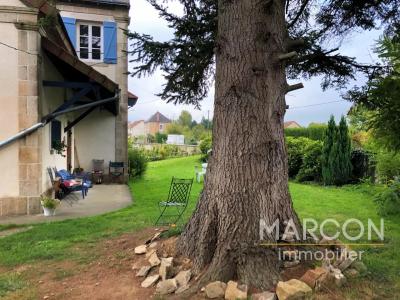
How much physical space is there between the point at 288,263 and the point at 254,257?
0.41m

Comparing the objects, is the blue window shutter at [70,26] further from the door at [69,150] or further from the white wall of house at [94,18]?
the door at [69,150]

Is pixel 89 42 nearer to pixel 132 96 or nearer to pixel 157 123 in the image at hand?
pixel 132 96

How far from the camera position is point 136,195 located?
11211 millimetres

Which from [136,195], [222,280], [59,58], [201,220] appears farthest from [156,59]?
[136,195]

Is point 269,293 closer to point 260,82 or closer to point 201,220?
point 201,220

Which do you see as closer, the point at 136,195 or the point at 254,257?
the point at 254,257

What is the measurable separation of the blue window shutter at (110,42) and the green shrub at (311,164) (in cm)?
819

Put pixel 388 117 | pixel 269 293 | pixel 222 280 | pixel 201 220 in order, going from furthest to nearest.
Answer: pixel 388 117 < pixel 201 220 < pixel 222 280 < pixel 269 293

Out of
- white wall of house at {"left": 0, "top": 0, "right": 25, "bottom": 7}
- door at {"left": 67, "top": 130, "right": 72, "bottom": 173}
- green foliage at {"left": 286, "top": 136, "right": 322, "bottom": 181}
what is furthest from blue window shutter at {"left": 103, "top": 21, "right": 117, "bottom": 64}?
green foliage at {"left": 286, "top": 136, "right": 322, "bottom": 181}

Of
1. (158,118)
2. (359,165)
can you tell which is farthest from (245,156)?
(158,118)

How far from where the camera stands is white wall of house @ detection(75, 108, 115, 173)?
1471cm

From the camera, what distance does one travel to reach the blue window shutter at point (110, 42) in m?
14.1

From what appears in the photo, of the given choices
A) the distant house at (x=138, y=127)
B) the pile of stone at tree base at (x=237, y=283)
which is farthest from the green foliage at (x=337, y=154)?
the distant house at (x=138, y=127)

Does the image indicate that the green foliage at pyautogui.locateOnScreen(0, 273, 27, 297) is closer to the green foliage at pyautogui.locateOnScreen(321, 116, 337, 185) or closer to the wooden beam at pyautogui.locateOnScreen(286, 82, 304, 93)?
the wooden beam at pyautogui.locateOnScreen(286, 82, 304, 93)
